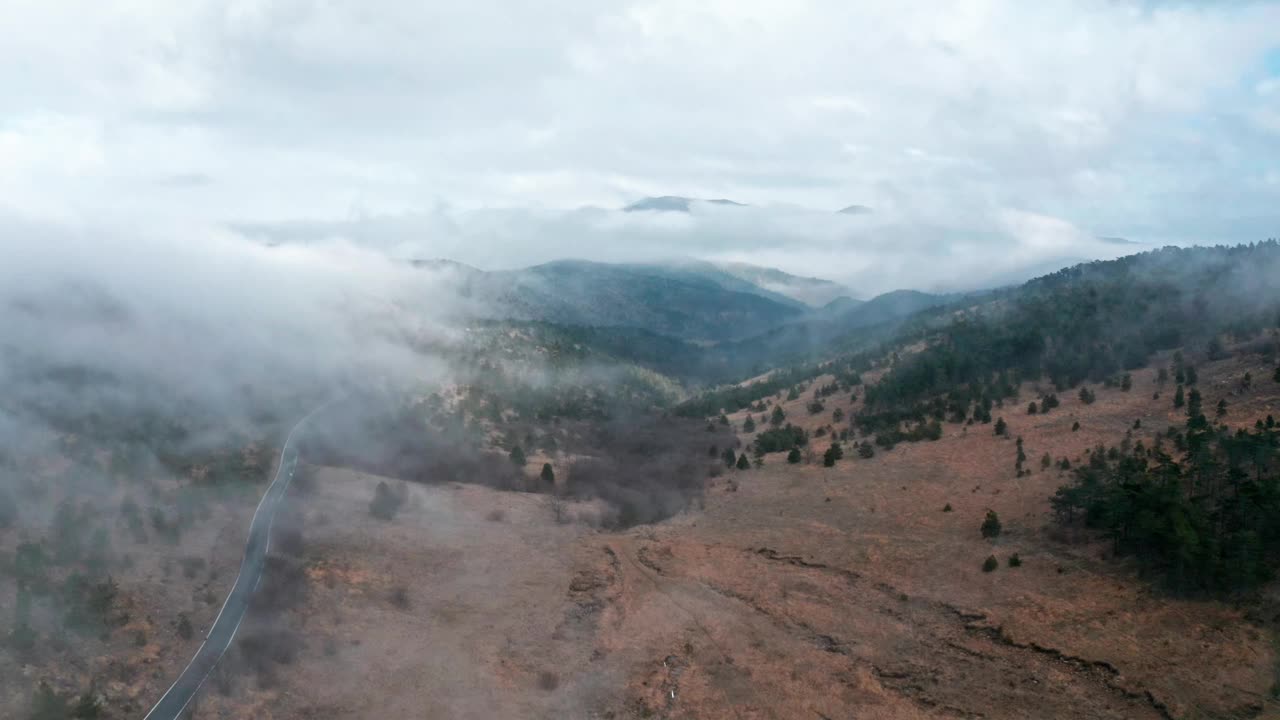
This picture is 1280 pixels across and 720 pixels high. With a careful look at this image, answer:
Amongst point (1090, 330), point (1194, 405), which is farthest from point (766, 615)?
point (1090, 330)

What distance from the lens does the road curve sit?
31.8 meters

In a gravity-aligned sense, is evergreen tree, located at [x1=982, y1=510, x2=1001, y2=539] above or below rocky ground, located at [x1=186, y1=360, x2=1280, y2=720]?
above

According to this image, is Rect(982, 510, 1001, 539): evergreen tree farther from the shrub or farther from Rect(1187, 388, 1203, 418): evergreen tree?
the shrub

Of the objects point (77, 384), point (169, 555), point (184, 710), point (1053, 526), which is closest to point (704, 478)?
point (1053, 526)

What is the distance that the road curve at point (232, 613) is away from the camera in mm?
31766

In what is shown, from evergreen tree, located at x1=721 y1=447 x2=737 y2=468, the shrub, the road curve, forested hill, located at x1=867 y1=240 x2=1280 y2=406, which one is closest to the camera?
the road curve

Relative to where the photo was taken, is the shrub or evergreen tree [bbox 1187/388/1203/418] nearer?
the shrub

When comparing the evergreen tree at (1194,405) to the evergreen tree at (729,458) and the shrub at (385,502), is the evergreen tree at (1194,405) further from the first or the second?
the shrub at (385,502)

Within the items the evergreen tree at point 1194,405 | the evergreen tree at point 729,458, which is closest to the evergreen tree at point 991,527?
the evergreen tree at point 1194,405

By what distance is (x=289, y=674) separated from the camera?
34.8 metres

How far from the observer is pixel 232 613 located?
38.3 metres

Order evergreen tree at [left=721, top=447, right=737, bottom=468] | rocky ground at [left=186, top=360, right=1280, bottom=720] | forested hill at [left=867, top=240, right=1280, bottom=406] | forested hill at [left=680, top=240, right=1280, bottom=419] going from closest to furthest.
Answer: rocky ground at [left=186, top=360, right=1280, bottom=720]
evergreen tree at [left=721, top=447, right=737, bottom=468]
forested hill at [left=867, top=240, right=1280, bottom=406]
forested hill at [left=680, top=240, right=1280, bottom=419]

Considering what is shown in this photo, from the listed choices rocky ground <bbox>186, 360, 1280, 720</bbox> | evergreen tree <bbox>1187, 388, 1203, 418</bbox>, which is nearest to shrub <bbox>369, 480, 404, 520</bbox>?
rocky ground <bbox>186, 360, 1280, 720</bbox>

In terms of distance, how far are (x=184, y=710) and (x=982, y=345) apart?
277 feet
